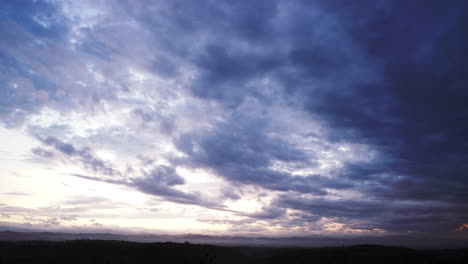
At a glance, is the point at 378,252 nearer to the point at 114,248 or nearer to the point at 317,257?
the point at 317,257

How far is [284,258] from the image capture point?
2135 inches

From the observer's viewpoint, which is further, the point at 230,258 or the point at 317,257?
the point at 230,258

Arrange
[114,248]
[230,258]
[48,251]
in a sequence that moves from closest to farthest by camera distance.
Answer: [48,251], [114,248], [230,258]

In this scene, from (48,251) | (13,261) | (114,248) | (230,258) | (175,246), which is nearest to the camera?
(13,261)

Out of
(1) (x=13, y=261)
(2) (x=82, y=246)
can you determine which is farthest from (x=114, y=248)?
(1) (x=13, y=261)

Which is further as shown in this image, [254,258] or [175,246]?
[175,246]

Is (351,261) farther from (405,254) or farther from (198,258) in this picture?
(198,258)

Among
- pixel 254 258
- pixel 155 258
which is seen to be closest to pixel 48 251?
pixel 155 258

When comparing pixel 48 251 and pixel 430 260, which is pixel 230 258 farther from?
pixel 430 260

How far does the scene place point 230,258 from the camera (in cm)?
5750

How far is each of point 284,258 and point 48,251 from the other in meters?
45.1

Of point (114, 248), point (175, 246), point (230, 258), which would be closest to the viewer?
point (114, 248)

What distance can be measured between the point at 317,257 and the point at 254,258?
12.8 metres

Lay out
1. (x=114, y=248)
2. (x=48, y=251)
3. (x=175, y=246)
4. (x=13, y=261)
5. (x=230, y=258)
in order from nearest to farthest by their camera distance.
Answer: (x=13, y=261)
(x=48, y=251)
(x=114, y=248)
(x=230, y=258)
(x=175, y=246)
